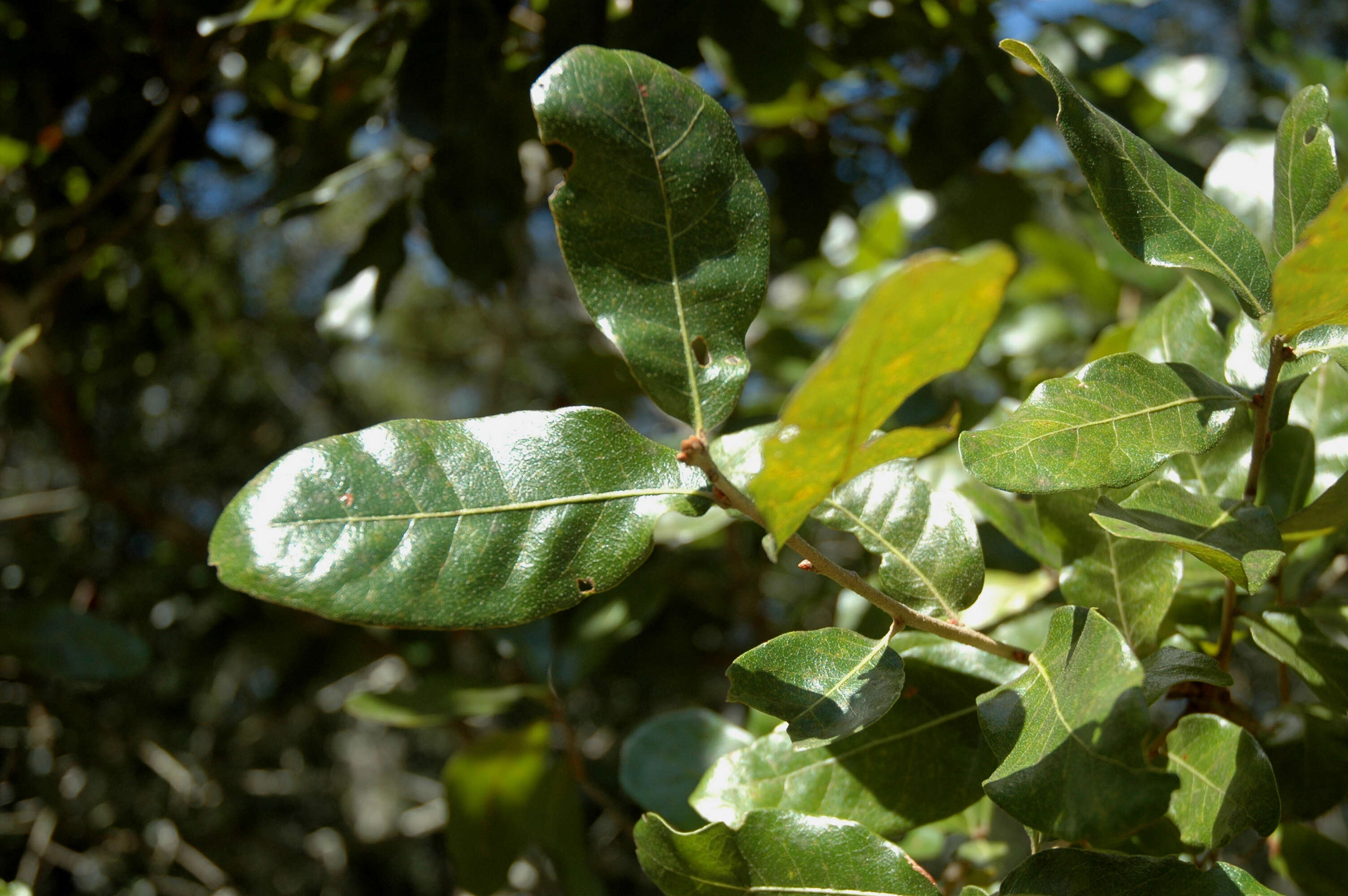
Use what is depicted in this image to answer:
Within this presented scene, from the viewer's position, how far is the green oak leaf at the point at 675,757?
0.77m

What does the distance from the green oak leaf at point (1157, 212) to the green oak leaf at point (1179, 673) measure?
0.19 metres

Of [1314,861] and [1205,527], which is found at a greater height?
[1205,527]

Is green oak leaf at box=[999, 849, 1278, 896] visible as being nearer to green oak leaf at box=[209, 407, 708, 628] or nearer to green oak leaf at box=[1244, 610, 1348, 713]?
green oak leaf at box=[1244, 610, 1348, 713]

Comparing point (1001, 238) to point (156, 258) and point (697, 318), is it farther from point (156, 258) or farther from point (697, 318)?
point (156, 258)

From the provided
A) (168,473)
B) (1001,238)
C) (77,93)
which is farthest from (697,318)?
(168,473)

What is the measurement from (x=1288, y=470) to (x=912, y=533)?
0.33 meters

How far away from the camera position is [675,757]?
2.60 ft

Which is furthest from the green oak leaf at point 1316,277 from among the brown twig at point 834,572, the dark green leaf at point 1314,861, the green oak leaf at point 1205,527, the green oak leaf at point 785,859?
the dark green leaf at point 1314,861

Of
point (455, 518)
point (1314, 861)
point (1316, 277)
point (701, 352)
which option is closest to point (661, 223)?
point (701, 352)

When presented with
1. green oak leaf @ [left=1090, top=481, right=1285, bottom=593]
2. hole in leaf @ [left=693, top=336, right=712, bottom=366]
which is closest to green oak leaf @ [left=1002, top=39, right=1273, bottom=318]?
green oak leaf @ [left=1090, top=481, right=1285, bottom=593]

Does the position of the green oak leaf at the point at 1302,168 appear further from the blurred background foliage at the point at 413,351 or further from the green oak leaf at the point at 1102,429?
the blurred background foliage at the point at 413,351

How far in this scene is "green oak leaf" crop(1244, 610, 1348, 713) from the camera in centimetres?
53

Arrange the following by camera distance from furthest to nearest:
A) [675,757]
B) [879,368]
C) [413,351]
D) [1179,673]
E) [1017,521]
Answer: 1. [413,351]
2. [675,757]
3. [1017,521]
4. [1179,673]
5. [879,368]

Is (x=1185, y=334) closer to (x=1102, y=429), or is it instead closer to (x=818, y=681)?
(x=1102, y=429)
